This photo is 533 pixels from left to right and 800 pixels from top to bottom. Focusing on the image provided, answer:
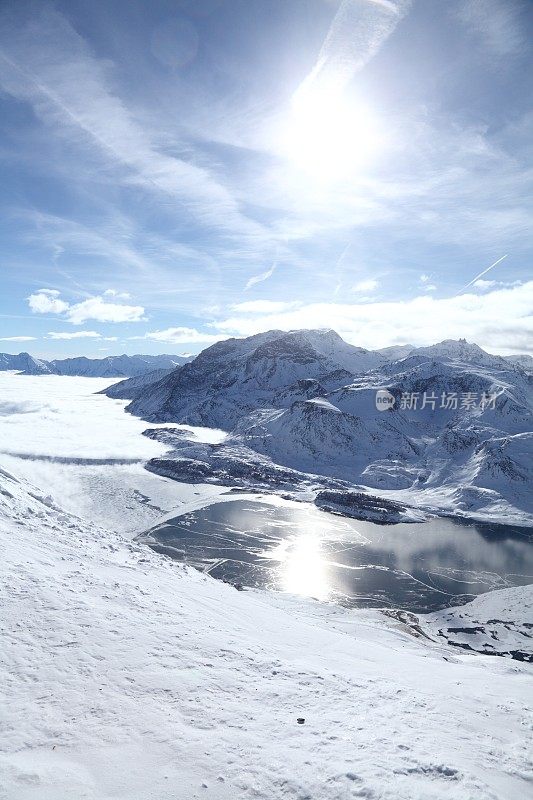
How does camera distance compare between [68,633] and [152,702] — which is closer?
[152,702]

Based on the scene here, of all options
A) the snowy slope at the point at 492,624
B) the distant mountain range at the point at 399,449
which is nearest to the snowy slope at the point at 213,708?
the snowy slope at the point at 492,624

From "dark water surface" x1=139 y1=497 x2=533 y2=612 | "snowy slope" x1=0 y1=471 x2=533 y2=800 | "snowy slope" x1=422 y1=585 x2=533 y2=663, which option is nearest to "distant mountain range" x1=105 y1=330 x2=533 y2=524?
"dark water surface" x1=139 y1=497 x2=533 y2=612

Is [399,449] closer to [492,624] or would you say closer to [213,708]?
[492,624]

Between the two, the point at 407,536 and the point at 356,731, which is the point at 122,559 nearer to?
the point at 356,731

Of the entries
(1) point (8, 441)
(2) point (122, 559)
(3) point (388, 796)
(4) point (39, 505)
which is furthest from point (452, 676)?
(1) point (8, 441)

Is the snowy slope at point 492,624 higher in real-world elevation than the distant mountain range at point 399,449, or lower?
lower

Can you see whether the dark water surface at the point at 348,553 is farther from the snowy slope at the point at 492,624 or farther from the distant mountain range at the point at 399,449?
the distant mountain range at the point at 399,449
